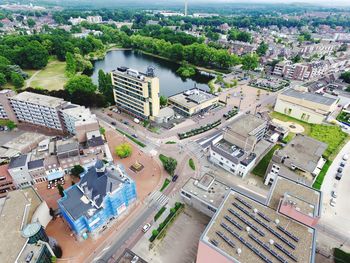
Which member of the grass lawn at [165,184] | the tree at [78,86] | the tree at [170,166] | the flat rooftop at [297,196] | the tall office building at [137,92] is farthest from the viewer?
the tree at [78,86]

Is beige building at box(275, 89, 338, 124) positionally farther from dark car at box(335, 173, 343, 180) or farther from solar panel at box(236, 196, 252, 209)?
solar panel at box(236, 196, 252, 209)

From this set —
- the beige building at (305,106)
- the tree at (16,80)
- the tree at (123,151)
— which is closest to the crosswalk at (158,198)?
the tree at (123,151)

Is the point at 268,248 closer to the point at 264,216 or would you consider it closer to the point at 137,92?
the point at 264,216

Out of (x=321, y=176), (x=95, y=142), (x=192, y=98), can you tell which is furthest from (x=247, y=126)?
(x=95, y=142)

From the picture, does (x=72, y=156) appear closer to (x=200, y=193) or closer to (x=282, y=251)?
(x=200, y=193)

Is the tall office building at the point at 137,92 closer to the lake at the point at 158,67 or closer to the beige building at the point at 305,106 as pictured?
the lake at the point at 158,67

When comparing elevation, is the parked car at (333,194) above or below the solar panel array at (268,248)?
below
